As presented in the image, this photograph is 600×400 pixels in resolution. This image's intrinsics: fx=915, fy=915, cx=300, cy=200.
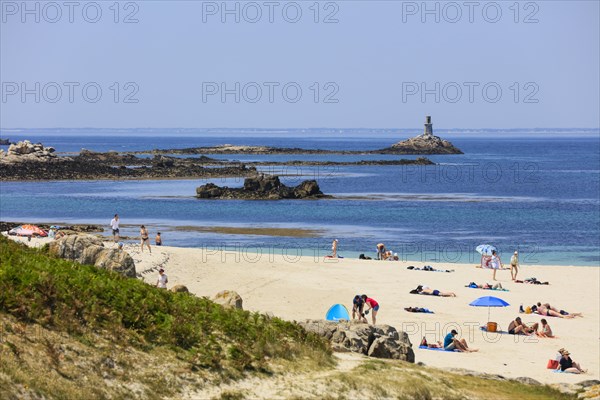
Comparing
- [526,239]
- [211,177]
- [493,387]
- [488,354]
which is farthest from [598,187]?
[493,387]

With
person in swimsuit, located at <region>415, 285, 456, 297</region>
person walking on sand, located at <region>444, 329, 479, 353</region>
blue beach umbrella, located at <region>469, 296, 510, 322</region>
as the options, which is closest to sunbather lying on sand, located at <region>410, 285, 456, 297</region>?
person in swimsuit, located at <region>415, 285, 456, 297</region>

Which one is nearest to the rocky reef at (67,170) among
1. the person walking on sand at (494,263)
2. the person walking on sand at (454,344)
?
the person walking on sand at (494,263)

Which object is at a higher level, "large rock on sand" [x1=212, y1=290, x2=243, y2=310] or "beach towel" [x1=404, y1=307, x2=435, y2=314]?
"large rock on sand" [x1=212, y1=290, x2=243, y2=310]

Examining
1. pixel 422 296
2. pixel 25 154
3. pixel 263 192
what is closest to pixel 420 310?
pixel 422 296

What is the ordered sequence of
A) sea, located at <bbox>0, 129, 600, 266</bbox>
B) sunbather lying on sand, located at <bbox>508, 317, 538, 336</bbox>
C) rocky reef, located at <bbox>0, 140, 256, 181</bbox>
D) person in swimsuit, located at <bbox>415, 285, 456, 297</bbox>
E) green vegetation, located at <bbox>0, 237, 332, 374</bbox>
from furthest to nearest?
rocky reef, located at <bbox>0, 140, 256, 181</bbox> → sea, located at <bbox>0, 129, 600, 266</bbox> → person in swimsuit, located at <bbox>415, 285, 456, 297</bbox> → sunbather lying on sand, located at <bbox>508, 317, 538, 336</bbox> → green vegetation, located at <bbox>0, 237, 332, 374</bbox>

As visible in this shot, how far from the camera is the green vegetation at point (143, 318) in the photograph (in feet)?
48.4

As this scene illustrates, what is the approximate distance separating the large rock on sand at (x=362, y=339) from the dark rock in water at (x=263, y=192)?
57.9 metres

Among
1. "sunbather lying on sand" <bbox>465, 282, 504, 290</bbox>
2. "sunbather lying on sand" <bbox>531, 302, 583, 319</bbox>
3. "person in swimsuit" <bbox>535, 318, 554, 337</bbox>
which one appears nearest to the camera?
"person in swimsuit" <bbox>535, 318, 554, 337</bbox>

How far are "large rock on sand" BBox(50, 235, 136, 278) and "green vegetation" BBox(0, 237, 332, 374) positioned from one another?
4042 millimetres

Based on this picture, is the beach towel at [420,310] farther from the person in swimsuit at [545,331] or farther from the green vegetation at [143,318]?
the green vegetation at [143,318]

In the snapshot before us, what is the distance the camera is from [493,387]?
17.0m

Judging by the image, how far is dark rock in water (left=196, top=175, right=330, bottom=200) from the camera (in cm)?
7650

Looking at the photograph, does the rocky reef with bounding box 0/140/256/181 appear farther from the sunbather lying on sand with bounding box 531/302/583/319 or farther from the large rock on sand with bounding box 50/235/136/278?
the large rock on sand with bounding box 50/235/136/278

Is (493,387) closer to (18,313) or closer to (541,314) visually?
(18,313)
